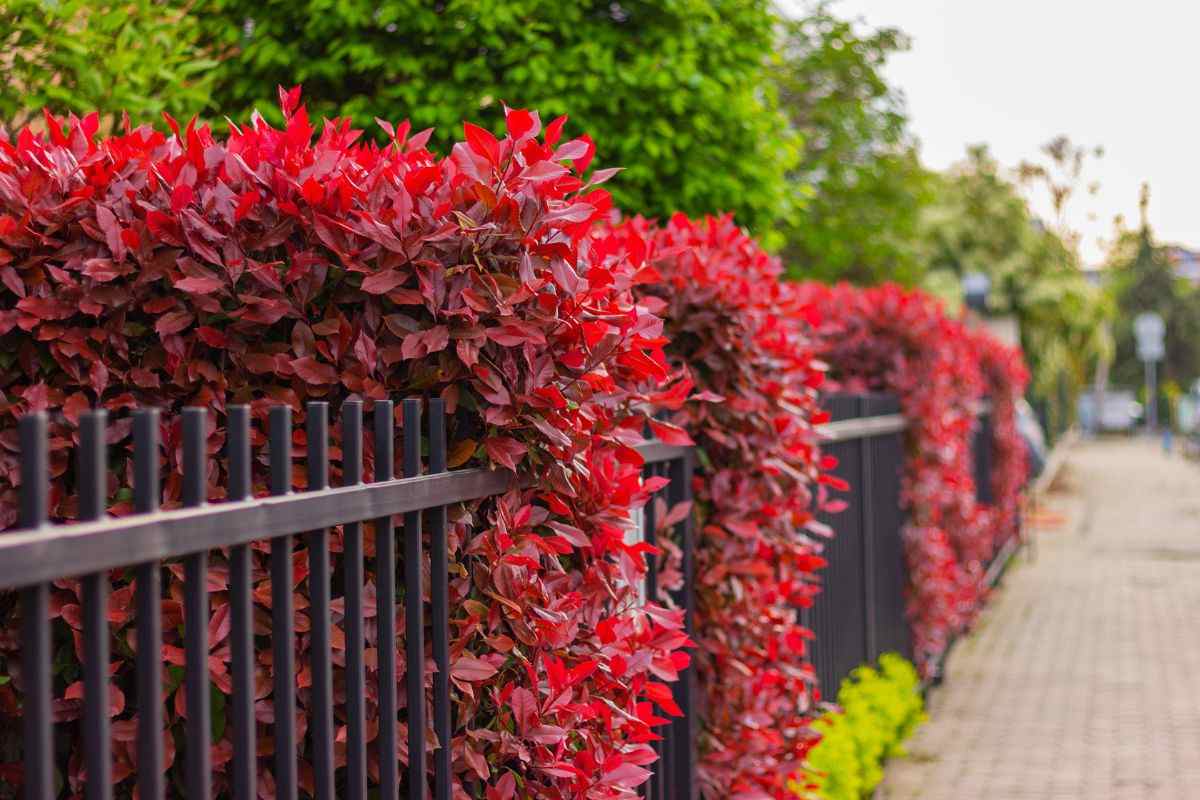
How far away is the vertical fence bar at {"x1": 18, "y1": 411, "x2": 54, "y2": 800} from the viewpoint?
1.63 meters

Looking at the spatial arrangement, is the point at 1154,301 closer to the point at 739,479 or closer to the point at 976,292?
the point at 976,292

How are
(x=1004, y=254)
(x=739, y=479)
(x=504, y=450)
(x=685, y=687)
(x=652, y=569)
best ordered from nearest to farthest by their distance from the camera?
1. (x=504, y=450)
2. (x=652, y=569)
3. (x=685, y=687)
4. (x=739, y=479)
5. (x=1004, y=254)

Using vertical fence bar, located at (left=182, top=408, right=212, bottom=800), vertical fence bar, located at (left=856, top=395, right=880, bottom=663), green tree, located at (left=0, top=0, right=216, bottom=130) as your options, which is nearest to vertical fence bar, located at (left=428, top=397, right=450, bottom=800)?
vertical fence bar, located at (left=182, top=408, right=212, bottom=800)

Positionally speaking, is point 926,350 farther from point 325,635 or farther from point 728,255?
point 325,635

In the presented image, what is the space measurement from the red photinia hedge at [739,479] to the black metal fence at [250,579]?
1.73m

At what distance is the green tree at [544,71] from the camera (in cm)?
755

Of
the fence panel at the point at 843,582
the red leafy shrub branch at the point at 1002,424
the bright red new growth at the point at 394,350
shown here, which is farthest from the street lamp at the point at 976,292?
the bright red new growth at the point at 394,350

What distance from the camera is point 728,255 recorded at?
4656 mm

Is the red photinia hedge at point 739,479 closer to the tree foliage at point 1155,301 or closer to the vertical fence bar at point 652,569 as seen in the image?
the vertical fence bar at point 652,569

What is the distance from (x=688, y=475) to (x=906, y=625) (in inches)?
176

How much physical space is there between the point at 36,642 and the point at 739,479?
311cm

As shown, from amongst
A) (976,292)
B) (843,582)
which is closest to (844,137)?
(976,292)

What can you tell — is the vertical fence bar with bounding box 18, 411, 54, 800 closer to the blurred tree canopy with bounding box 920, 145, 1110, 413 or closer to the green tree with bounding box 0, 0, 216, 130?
the green tree with bounding box 0, 0, 216, 130

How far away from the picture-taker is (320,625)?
2.31 m
